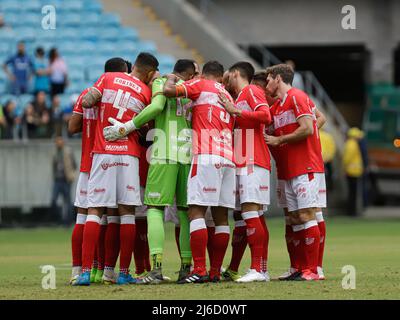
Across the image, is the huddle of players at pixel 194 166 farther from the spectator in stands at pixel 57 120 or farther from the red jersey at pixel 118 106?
the spectator in stands at pixel 57 120

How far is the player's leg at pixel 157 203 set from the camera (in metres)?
12.9

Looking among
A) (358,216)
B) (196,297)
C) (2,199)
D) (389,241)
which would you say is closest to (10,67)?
(2,199)

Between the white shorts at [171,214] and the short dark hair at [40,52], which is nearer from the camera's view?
the white shorts at [171,214]

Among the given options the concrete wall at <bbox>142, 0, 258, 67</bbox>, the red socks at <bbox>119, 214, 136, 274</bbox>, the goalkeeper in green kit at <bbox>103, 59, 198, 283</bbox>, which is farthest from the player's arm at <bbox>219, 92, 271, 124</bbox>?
the concrete wall at <bbox>142, 0, 258, 67</bbox>

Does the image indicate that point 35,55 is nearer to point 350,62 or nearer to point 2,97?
point 2,97

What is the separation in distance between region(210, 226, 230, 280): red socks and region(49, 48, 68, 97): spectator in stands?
15.5 m

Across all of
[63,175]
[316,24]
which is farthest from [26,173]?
[316,24]

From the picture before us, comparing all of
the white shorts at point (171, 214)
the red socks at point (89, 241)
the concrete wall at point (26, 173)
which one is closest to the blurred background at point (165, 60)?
the concrete wall at point (26, 173)

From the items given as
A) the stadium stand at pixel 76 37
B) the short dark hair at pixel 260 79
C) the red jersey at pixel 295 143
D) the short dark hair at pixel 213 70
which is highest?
the stadium stand at pixel 76 37

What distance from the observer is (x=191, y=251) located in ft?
42.9

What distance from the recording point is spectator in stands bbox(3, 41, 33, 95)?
28.0m

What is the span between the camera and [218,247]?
1322 centimetres

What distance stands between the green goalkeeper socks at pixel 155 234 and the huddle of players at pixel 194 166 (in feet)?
0.04

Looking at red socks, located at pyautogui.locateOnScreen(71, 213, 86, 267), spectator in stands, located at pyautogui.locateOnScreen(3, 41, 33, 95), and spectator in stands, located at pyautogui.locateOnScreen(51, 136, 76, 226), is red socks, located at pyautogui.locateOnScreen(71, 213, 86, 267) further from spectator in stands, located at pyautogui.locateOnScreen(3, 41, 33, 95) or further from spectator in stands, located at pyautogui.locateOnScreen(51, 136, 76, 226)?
spectator in stands, located at pyautogui.locateOnScreen(3, 41, 33, 95)
